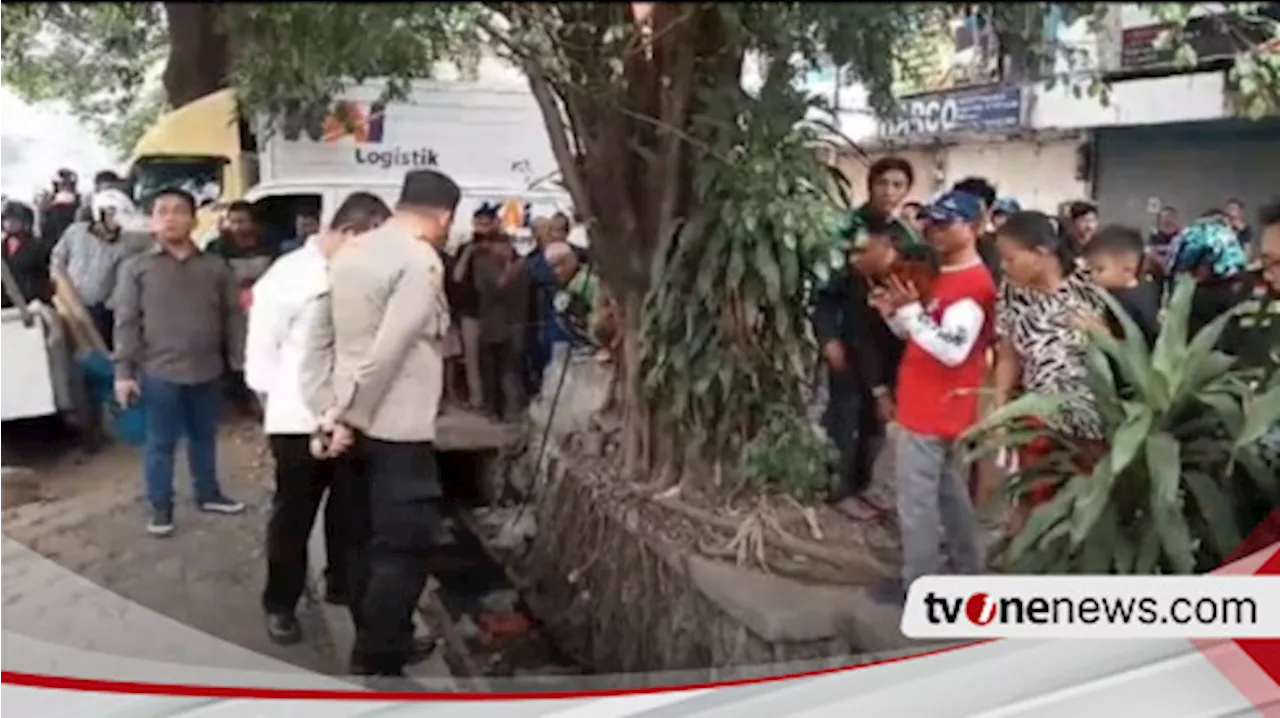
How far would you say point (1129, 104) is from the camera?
115 centimetres

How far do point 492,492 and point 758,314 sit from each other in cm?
29

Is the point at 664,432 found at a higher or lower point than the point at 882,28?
lower

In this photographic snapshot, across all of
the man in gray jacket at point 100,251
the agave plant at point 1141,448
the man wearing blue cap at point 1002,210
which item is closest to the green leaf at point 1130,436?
the agave plant at point 1141,448

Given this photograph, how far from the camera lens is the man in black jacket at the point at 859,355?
1.14 meters

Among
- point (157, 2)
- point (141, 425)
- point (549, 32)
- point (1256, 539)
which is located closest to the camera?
point (157, 2)

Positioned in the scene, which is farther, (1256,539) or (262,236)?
(1256,539)

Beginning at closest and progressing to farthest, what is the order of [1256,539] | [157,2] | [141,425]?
1. [157,2]
2. [141,425]
3. [1256,539]

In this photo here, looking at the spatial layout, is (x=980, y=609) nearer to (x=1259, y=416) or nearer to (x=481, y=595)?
(x=1259, y=416)

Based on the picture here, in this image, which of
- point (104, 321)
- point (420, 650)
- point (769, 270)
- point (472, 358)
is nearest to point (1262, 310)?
point (769, 270)

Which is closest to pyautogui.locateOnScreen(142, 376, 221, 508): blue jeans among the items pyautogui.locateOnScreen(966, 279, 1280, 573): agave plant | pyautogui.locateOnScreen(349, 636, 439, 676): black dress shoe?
pyautogui.locateOnScreen(349, 636, 439, 676): black dress shoe

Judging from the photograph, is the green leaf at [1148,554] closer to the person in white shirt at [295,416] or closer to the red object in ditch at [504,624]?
the red object in ditch at [504,624]

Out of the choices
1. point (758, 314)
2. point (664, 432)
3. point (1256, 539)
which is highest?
point (758, 314)

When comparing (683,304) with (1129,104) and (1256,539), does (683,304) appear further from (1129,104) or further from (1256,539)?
(1256,539)

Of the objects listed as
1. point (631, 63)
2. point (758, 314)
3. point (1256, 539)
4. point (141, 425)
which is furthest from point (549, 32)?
point (1256, 539)
